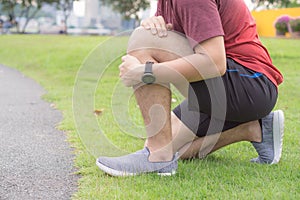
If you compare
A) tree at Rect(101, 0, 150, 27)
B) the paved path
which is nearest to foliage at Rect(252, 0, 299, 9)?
tree at Rect(101, 0, 150, 27)

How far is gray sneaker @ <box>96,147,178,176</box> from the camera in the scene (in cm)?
211

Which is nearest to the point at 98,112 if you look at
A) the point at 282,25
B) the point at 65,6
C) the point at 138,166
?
the point at 138,166

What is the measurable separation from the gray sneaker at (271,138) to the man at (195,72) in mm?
53

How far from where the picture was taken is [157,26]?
2.06 metres

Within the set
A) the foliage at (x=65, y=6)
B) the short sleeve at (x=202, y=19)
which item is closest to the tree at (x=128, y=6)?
the foliage at (x=65, y=6)

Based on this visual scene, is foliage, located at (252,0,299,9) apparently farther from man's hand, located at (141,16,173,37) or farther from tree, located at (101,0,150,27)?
man's hand, located at (141,16,173,37)

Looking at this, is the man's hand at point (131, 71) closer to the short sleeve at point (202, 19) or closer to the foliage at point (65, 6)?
the short sleeve at point (202, 19)

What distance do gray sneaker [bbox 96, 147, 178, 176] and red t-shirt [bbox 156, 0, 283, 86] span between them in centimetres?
53

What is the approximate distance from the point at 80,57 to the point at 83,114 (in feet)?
24.1

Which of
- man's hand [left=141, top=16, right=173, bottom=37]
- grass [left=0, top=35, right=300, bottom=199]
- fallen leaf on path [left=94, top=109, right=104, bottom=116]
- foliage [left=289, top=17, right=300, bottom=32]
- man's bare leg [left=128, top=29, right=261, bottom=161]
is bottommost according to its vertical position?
foliage [left=289, top=17, right=300, bottom=32]

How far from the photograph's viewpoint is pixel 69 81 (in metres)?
6.82

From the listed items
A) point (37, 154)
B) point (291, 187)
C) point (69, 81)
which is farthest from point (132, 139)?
point (69, 81)

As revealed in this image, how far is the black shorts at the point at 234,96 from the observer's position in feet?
6.70

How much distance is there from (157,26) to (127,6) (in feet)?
136
